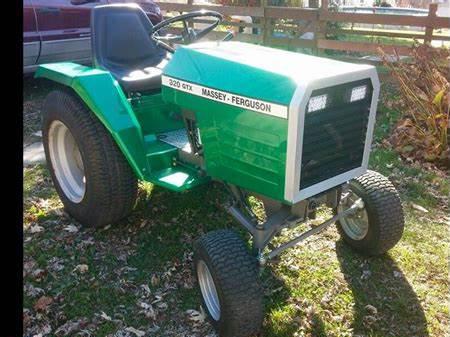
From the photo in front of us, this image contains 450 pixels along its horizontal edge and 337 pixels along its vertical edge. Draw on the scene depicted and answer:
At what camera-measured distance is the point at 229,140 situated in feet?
8.20

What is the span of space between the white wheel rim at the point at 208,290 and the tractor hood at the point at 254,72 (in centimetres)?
88

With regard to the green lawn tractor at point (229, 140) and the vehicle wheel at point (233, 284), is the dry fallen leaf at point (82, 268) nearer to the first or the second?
the green lawn tractor at point (229, 140)

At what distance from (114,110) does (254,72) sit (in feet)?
3.29

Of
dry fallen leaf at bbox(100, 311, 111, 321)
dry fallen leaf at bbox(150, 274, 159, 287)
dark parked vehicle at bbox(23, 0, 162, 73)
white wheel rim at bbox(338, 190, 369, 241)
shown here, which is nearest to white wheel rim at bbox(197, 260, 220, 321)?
dry fallen leaf at bbox(150, 274, 159, 287)

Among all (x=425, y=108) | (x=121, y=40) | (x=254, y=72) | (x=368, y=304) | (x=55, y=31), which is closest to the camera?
Result: (x=254, y=72)

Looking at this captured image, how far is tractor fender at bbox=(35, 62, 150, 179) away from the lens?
2898mm

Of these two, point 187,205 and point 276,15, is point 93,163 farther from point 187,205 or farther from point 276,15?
point 276,15

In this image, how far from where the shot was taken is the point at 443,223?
11.7 ft

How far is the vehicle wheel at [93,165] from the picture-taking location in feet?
9.91

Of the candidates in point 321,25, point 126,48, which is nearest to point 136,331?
point 126,48

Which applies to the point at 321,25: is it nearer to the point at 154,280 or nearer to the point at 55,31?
the point at 55,31

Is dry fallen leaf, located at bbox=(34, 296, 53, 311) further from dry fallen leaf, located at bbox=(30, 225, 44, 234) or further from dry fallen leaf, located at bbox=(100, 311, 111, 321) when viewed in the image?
dry fallen leaf, located at bbox=(30, 225, 44, 234)

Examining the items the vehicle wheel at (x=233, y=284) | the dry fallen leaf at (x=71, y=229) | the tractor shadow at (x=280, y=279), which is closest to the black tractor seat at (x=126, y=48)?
the tractor shadow at (x=280, y=279)
